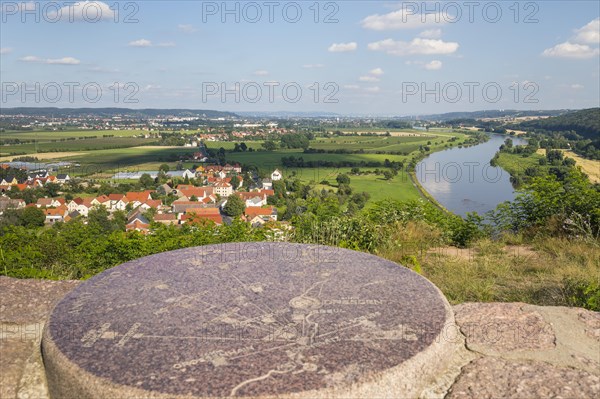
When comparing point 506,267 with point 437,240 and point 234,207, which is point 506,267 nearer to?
point 437,240

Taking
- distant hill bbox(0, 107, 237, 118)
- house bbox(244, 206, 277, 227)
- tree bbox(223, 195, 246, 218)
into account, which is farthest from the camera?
distant hill bbox(0, 107, 237, 118)

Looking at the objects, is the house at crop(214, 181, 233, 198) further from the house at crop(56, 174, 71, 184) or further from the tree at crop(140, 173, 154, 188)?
the house at crop(56, 174, 71, 184)

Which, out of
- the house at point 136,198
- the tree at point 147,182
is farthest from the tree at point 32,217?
the tree at point 147,182

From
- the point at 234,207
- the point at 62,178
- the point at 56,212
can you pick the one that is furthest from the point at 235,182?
the point at 56,212

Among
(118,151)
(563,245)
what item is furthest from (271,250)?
(118,151)

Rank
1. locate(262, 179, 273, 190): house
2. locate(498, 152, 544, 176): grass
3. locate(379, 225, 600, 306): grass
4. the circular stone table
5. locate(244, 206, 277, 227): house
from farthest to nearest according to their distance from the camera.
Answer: locate(262, 179, 273, 190): house < locate(498, 152, 544, 176): grass < locate(244, 206, 277, 227): house < locate(379, 225, 600, 306): grass < the circular stone table

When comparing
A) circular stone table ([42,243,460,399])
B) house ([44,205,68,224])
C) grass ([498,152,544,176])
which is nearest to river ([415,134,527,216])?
grass ([498,152,544,176])

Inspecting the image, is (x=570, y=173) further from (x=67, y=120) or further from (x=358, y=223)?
(x=67, y=120)
